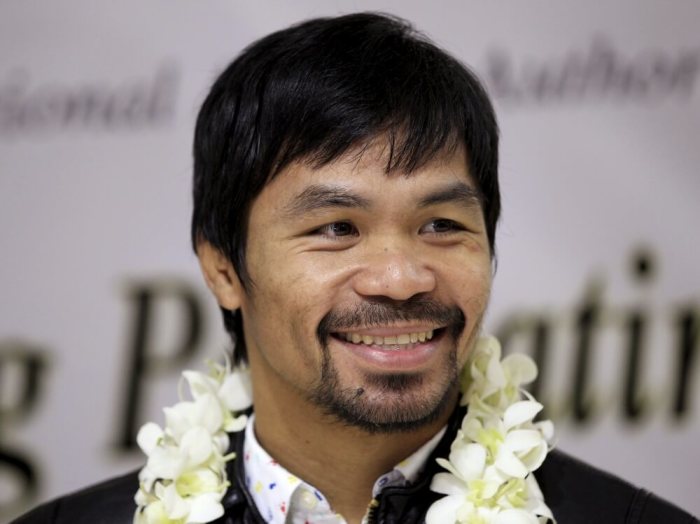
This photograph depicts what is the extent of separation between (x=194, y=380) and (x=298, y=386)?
315 mm

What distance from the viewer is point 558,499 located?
5.87 feet

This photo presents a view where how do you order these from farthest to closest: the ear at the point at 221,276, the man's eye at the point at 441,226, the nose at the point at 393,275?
the ear at the point at 221,276
the man's eye at the point at 441,226
the nose at the point at 393,275

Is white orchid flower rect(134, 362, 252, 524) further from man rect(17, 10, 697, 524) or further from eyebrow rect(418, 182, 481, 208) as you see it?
eyebrow rect(418, 182, 481, 208)

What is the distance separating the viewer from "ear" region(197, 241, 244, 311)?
195cm

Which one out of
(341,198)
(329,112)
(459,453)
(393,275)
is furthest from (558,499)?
(329,112)

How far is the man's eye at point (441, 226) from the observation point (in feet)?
5.66

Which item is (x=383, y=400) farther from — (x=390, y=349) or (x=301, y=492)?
(x=301, y=492)

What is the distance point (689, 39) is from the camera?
2.97 meters

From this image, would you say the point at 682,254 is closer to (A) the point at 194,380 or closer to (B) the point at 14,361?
(A) the point at 194,380

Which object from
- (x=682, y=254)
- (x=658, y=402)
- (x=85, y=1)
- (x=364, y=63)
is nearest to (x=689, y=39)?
(x=682, y=254)

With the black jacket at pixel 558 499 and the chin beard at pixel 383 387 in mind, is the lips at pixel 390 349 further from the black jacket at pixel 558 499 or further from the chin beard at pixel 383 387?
the black jacket at pixel 558 499

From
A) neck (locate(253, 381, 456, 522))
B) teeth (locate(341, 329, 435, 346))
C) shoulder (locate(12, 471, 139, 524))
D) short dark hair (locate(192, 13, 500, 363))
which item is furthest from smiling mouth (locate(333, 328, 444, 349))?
shoulder (locate(12, 471, 139, 524))

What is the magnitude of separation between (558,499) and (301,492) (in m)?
0.46

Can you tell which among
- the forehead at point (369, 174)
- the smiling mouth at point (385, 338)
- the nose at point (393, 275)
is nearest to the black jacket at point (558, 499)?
the smiling mouth at point (385, 338)
